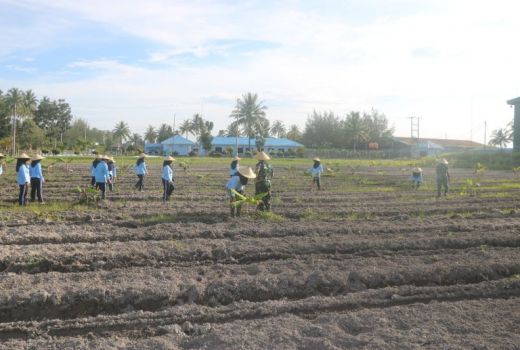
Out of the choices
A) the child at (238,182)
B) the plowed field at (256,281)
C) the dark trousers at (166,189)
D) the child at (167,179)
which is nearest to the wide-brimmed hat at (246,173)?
the child at (238,182)

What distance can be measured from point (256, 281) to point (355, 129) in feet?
257

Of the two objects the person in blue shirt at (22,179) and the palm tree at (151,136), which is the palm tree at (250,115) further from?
the person in blue shirt at (22,179)

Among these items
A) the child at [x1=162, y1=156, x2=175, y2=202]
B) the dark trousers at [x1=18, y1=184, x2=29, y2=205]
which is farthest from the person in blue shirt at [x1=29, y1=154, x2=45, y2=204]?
the child at [x1=162, y1=156, x2=175, y2=202]

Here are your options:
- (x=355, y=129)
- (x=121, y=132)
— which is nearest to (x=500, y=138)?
(x=355, y=129)

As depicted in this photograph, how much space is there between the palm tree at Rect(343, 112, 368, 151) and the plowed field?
7149cm

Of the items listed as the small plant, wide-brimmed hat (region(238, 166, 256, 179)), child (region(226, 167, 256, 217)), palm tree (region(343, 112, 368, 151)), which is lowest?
the small plant

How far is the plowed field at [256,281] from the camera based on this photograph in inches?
187

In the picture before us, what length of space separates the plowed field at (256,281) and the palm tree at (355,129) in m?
71.5

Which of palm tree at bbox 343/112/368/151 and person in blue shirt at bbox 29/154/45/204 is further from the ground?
palm tree at bbox 343/112/368/151

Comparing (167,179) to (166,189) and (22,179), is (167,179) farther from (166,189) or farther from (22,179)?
(22,179)

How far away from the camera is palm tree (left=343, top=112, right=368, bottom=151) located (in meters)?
81.9

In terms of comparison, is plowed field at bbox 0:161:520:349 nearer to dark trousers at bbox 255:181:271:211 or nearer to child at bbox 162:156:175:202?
dark trousers at bbox 255:181:271:211

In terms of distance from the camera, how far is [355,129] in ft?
270

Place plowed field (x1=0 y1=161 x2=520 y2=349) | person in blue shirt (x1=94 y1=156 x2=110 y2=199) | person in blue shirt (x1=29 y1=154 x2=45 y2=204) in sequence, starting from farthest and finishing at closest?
person in blue shirt (x1=94 y1=156 x2=110 y2=199), person in blue shirt (x1=29 y1=154 x2=45 y2=204), plowed field (x1=0 y1=161 x2=520 y2=349)
